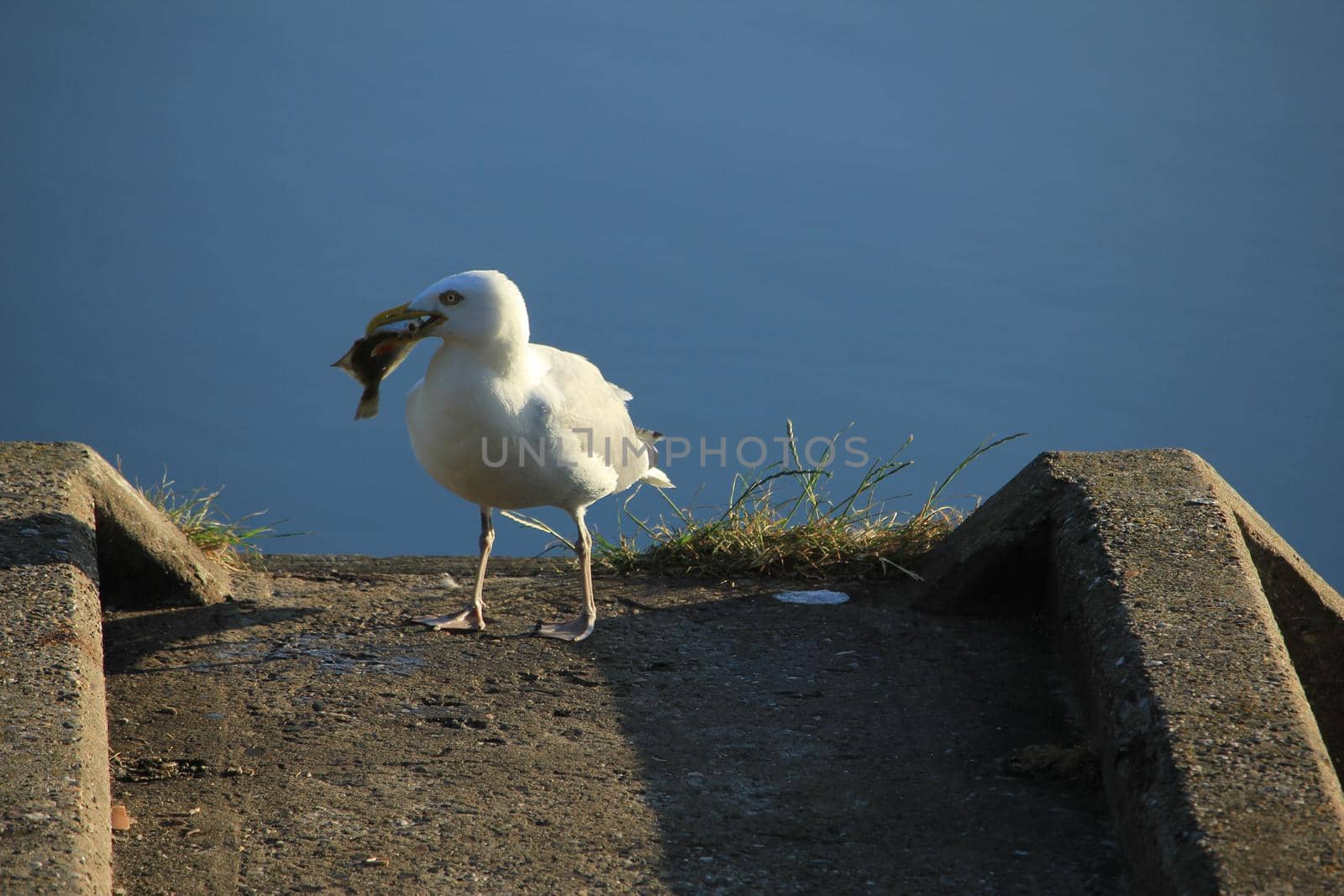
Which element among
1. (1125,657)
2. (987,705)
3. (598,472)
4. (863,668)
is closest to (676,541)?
(598,472)

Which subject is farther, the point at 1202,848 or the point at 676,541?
the point at 676,541

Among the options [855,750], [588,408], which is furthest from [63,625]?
[855,750]

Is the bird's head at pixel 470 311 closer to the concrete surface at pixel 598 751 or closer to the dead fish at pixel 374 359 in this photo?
the dead fish at pixel 374 359

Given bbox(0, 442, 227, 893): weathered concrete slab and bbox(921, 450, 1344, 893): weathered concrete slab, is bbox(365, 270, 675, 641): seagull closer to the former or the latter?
bbox(0, 442, 227, 893): weathered concrete slab

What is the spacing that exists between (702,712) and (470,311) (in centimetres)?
146

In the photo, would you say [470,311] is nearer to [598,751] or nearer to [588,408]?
[588,408]

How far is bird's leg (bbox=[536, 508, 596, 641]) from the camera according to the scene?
4730mm

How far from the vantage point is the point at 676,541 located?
563 centimetres

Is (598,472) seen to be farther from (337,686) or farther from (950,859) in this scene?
(950,859)

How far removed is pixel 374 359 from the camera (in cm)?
480

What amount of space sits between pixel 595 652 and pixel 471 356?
41.5 inches

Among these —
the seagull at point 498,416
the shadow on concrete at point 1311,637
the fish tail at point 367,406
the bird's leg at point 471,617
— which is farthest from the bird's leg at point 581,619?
the shadow on concrete at point 1311,637

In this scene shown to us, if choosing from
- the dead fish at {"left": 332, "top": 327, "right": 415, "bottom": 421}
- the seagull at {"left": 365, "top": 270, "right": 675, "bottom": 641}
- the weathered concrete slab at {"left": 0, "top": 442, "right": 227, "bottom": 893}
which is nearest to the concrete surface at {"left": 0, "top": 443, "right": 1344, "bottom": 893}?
the weathered concrete slab at {"left": 0, "top": 442, "right": 227, "bottom": 893}

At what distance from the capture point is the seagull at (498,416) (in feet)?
14.6
